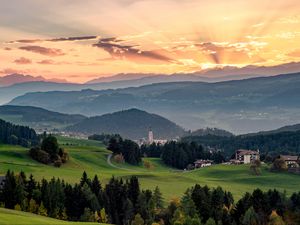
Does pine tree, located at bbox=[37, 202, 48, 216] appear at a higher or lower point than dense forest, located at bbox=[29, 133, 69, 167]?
lower

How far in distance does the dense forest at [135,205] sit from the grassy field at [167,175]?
13.3 m

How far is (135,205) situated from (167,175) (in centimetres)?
5662

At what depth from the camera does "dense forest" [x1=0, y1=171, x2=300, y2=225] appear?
9612 cm

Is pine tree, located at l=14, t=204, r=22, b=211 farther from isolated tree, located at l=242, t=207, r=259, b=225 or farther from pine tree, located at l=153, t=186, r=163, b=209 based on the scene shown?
isolated tree, located at l=242, t=207, r=259, b=225

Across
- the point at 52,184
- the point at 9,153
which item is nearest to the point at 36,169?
the point at 9,153

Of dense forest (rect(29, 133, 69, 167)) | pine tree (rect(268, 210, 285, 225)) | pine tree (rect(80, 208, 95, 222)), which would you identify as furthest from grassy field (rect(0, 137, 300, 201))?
pine tree (rect(268, 210, 285, 225))

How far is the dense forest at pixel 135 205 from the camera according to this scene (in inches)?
3784

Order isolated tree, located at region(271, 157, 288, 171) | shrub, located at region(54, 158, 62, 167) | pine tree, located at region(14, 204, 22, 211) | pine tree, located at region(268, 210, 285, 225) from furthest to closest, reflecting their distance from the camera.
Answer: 1. isolated tree, located at region(271, 157, 288, 171)
2. shrub, located at region(54, 158, 62, 167)
3. pine tree, located at region(268, 210, 285, 225)
4. pine tree, located at region(14, 204, 22, 211)

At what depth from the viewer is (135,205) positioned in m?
108

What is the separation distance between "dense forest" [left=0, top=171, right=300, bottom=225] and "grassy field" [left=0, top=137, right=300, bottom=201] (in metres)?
13.3

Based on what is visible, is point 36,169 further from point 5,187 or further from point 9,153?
point 5,187

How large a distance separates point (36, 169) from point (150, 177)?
29648 millimetres

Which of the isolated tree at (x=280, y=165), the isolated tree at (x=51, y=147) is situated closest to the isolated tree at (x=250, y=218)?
the isolated tree at (x=51, y=147)

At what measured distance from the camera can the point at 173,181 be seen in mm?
154250
